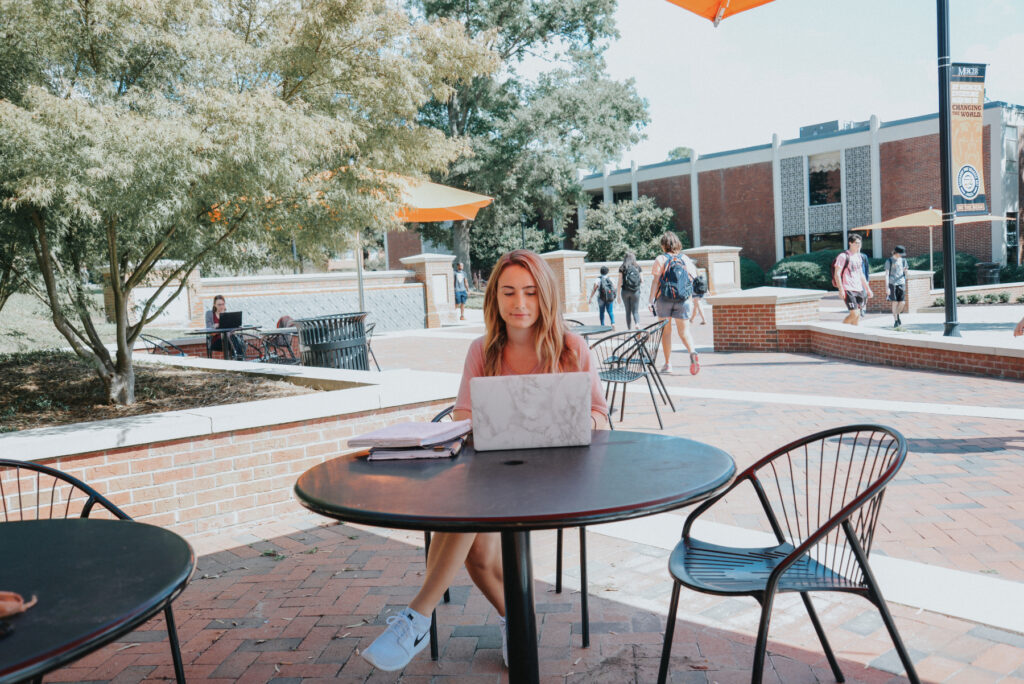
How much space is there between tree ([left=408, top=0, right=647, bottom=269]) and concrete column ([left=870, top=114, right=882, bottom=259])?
30.8ft

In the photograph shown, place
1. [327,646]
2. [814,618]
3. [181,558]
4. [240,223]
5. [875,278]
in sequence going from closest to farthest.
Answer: [181,558] → [814,618] → [327,646] → [240,223] → [875,278]

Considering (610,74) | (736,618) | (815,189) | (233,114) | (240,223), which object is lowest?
(736,618)

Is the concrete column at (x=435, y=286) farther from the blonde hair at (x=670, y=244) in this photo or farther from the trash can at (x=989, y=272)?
the trash can at (x=989, y=272)

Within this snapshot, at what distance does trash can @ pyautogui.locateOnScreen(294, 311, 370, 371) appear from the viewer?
7395 mm

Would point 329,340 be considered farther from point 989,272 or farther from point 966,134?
point 989,272

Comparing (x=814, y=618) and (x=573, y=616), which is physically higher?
(x=814, y=618)

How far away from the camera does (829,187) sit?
3369cm

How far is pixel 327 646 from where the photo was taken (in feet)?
9.77

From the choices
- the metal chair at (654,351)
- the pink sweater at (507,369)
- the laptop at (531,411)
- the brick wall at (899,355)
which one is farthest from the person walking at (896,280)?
the laptop at (531,411)

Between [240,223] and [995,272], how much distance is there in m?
25.9

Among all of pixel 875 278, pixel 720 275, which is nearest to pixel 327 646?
pixel 875 278

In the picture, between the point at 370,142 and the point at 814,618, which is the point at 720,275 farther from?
the point at 814,618

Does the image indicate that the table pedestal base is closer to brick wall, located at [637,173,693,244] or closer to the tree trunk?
the tree trunk

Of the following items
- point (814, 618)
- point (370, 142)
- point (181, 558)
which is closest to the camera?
point (181, 558)
